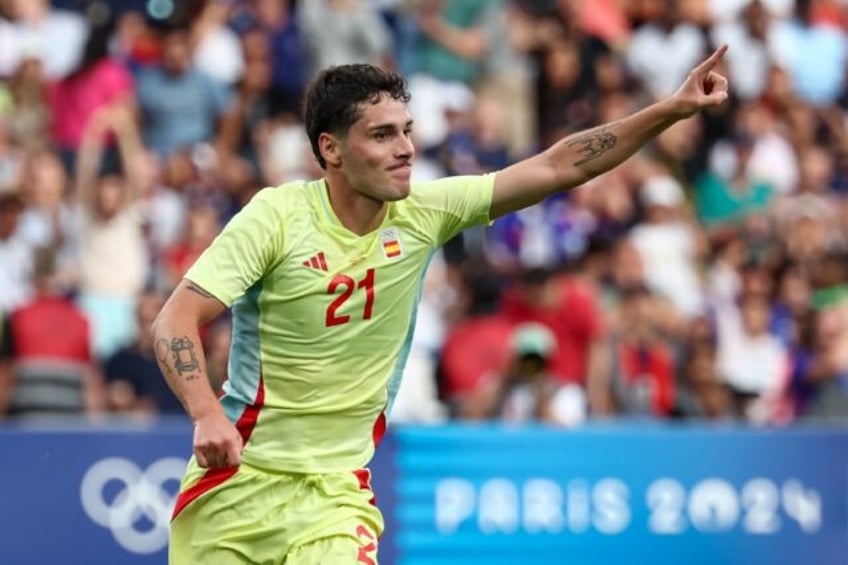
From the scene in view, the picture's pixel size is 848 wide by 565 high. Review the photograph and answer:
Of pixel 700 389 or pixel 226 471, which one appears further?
pixel 700 389

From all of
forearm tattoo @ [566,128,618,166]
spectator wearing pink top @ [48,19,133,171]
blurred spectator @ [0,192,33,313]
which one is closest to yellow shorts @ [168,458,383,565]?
forearm tattoo @ [566,128,618,166]

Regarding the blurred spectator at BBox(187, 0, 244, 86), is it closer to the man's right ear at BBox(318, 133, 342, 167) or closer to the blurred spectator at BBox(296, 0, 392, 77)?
the blurred spectator at BBox(296, 0, 392, 77)

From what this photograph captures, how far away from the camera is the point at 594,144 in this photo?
287 inches

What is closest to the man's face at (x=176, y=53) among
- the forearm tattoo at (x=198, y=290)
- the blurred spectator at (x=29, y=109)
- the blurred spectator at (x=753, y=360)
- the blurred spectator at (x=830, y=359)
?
the blurred spectator at (x=29, y=109)

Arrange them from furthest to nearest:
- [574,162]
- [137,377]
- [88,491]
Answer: [137,377], [88,491], [574,162]

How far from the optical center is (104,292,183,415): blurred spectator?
12469 mm

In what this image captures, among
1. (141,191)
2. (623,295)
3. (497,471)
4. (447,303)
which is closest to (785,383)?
(623,295)

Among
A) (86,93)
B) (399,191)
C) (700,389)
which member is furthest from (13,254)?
(399,191)

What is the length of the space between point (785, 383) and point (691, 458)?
2.63 metres

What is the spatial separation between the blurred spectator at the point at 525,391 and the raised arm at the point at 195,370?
19.3 ft

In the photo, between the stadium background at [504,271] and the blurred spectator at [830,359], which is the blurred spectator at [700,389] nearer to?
the stadium background at [504,271]

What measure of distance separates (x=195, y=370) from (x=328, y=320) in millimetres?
659

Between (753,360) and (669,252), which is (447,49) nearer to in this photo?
A: (669,252)

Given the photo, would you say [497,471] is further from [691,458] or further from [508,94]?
[508,94]
